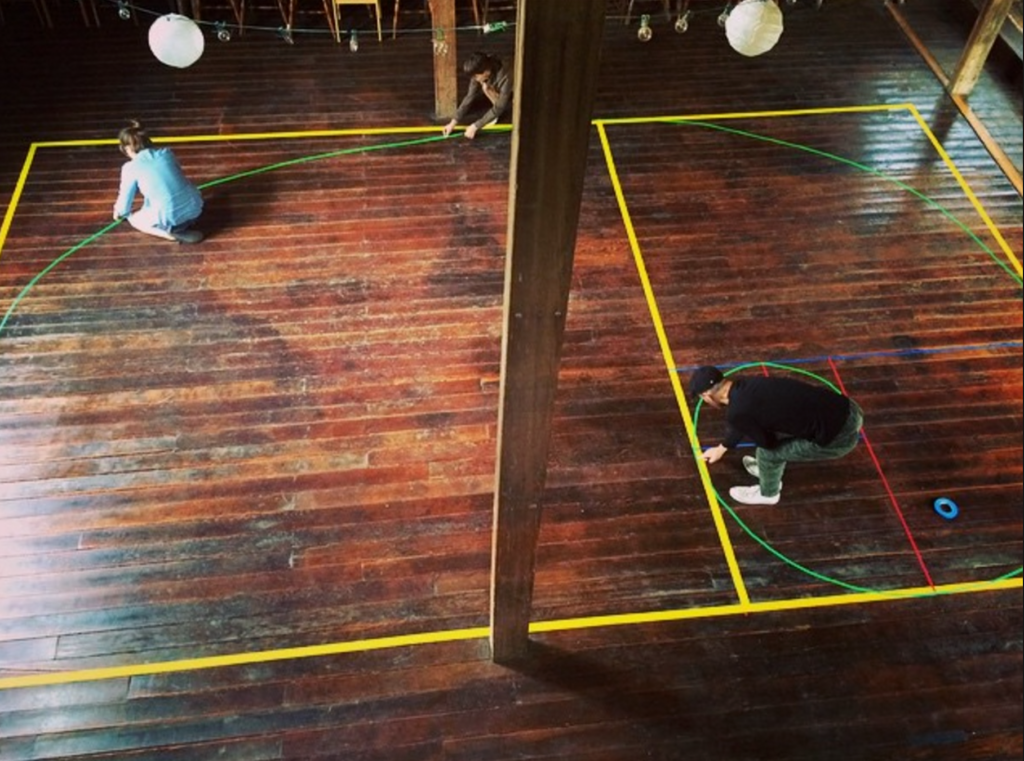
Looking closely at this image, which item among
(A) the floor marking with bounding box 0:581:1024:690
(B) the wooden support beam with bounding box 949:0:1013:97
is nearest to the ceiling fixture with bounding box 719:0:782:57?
(B) the wooden support beam with bounding box 949:0:1013:97

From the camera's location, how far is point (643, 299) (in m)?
5.71

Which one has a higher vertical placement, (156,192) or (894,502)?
(156,192)

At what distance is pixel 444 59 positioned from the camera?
21.6 ft

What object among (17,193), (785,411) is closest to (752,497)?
(785,411)

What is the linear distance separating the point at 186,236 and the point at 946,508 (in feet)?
17.0

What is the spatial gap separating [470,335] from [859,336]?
2595 millimetres

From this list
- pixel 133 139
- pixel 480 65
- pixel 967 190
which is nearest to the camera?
pixel 133 139

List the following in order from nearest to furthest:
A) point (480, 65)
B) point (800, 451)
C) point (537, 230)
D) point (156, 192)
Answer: point (537, 230)
point (800, 451)
point (156, 192)
point (480, 65)

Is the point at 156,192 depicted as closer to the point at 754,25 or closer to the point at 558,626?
the point at 558,626

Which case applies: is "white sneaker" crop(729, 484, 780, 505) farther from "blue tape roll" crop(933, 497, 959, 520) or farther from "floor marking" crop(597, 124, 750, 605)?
"blue tape roll" crop(933, 497, 959, 520)

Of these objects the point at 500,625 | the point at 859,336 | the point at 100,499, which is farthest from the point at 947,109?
the point at 100,499

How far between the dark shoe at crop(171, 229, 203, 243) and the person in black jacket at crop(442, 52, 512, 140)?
215cm

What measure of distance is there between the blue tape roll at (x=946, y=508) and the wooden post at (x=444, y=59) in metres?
4.66

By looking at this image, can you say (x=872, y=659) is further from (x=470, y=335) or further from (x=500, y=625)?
(x=470, y=335)
